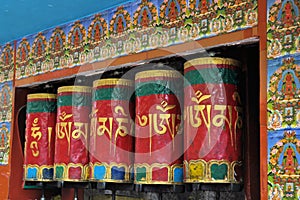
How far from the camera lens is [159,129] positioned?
1.28m

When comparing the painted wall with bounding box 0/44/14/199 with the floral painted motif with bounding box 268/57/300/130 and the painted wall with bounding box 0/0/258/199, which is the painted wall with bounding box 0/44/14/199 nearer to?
the painted wall with bounding box 0/0/258/199

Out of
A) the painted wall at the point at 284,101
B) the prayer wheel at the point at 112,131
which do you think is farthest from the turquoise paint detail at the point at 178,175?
the painted wall at the point at 284,101

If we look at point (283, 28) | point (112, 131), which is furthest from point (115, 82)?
point (283, 28)

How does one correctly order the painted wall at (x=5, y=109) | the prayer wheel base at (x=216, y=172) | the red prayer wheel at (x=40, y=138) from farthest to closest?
the painted wall at (x=5, y=109), the red prayer wheel at (x=40, y=138), the prayer wheel base at (x=216, y=172)

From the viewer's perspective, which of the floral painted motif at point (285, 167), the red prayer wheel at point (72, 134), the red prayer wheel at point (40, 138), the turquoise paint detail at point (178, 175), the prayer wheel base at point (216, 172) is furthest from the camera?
the red prayer wheel at point (40, 138)

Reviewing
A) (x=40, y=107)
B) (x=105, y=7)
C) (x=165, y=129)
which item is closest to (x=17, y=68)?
(x=40, y=107)

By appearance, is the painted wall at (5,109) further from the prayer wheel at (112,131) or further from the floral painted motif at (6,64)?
the prayer wheel at (112,131)

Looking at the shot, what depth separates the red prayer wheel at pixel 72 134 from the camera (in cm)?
150

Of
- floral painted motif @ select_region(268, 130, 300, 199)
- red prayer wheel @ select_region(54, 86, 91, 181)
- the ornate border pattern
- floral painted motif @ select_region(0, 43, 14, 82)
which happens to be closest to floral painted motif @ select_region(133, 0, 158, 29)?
the ornate border pattern

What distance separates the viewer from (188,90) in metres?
1.24

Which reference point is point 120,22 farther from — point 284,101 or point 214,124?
point 284,101

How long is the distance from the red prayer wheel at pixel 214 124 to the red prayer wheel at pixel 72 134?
1.30 ft

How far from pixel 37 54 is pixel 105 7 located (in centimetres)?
37

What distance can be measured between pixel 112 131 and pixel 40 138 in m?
0.35
